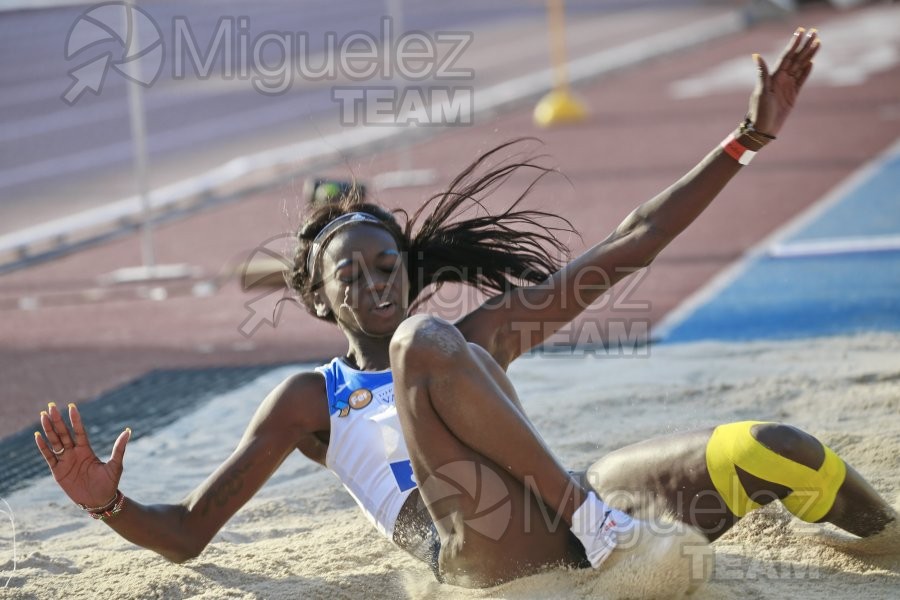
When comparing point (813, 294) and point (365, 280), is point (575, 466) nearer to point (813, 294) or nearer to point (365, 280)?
point (365, 280)

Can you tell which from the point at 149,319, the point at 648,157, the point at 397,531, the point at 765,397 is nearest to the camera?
the point at 397,531

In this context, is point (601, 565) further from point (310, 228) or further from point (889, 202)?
point (889, 202)

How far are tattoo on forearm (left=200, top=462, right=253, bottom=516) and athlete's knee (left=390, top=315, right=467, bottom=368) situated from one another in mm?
527

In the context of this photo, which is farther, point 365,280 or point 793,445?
point 365,280

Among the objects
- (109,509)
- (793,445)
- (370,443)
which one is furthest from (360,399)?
(793,445)

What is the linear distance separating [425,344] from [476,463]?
318 millimetres

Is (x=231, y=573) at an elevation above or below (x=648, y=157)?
below

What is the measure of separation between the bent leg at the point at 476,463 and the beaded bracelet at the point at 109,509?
0.71 meters

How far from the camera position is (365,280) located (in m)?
3.19

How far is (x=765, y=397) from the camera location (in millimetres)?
4617

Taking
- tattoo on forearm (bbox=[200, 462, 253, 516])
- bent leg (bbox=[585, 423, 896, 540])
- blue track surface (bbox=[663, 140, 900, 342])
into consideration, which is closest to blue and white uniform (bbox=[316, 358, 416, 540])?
tattoo on forearm (bbox=[200, 462, 253, 516])

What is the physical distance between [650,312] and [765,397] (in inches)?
71.4

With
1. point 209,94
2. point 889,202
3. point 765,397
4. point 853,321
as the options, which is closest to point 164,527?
point 765,397

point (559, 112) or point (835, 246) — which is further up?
→ point (559, 112)
